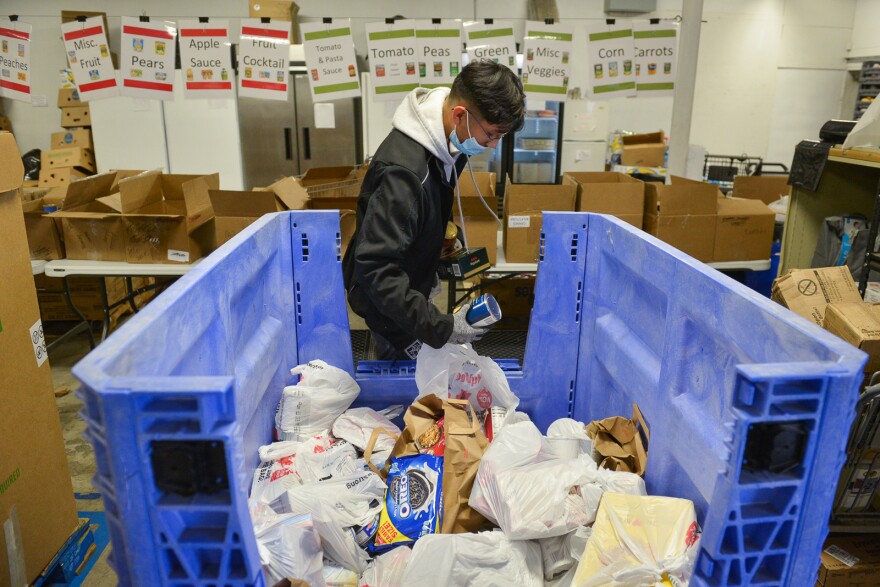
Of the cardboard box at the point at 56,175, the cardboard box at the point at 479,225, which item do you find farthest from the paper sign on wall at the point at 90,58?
the cardboard box at the point at 56,175

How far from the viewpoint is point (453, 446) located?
132 centimetres

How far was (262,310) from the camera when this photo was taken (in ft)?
4.95

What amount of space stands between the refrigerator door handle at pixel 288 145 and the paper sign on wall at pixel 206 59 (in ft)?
8.26

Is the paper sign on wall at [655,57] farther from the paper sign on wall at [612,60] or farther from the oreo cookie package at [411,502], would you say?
the oreo cookie package at [411,502]

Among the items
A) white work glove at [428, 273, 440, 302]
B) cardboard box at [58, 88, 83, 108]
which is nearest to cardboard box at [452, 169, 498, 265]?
white work glove at [428, 273, 440, 302]

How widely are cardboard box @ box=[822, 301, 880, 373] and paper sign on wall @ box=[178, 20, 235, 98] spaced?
3.13 meters

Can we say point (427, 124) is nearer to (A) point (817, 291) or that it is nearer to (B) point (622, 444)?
(B) point (622, 444)

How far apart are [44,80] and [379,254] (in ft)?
22.2

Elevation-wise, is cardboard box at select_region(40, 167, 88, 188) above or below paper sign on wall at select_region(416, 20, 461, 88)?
below

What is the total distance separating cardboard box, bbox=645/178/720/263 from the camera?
316cm

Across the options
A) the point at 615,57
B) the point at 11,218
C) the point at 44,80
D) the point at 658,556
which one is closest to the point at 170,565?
the point at 658,556

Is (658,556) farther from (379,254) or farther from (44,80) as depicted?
(44,80)

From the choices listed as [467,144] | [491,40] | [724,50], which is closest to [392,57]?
[491,40]

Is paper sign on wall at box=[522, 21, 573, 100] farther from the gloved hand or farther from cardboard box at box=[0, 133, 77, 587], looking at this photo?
cardboard box at box=[0, 133, 77, 587]
